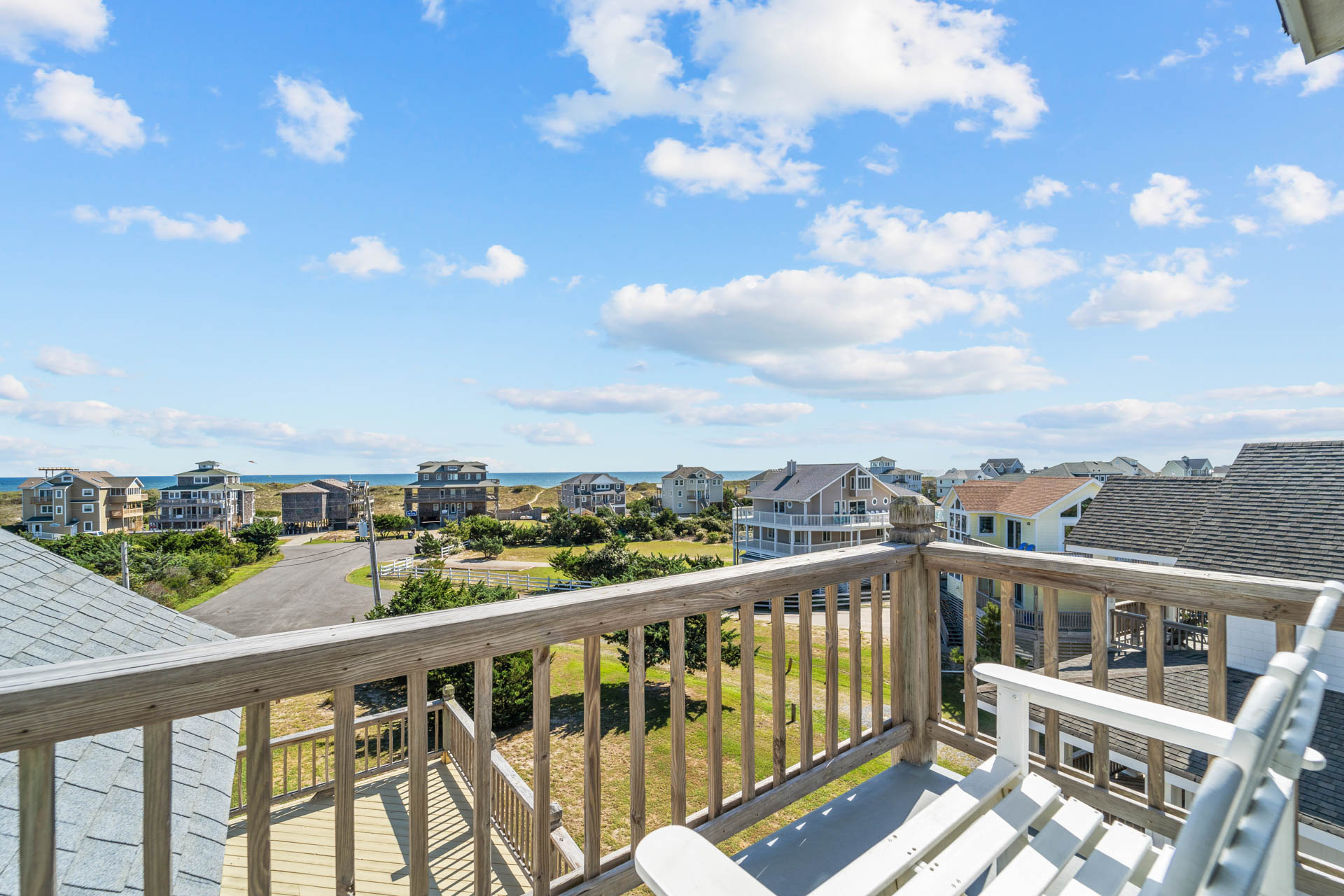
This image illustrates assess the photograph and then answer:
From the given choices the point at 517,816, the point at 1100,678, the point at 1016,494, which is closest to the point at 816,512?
the point at 1016,494

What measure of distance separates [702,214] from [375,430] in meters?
56.8

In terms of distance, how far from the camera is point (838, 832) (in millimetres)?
1845

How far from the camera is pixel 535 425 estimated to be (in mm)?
65312

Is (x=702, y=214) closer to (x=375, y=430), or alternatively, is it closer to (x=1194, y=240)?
(x=1194, y=240)

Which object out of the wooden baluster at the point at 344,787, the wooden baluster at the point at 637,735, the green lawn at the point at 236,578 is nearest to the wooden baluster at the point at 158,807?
the wooden baluster at the point at 344,787

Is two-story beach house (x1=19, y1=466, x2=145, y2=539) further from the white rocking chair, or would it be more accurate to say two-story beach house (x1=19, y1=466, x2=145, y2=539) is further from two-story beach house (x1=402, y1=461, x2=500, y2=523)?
the white rocking chair

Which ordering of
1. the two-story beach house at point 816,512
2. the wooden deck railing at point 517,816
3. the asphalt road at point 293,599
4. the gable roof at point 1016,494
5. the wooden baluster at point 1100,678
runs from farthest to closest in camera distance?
the two-story beach house at point 816,512 → the gable roof at point 1016,494 → the asphalt road at point 293,599 → the wooden deck railing at point 517,816 → the wooden baluster at point 1100,678

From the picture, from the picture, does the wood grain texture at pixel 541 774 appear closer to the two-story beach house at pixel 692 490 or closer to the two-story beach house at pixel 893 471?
the two-story beach house at pixel 692 490

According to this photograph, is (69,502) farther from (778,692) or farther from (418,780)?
(778,692)

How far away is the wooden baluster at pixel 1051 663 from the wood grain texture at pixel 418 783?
191cm

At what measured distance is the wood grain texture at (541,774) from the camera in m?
1.35

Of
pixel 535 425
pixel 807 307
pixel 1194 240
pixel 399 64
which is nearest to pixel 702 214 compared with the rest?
pixel 807 307

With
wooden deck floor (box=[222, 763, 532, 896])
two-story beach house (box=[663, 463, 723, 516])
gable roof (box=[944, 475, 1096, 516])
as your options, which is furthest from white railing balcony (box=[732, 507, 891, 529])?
two-story beach house (box=[663, 463, 723, 516])

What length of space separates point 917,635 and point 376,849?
14.1 ft
